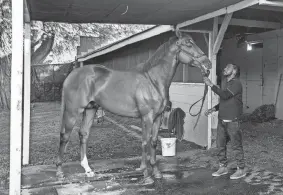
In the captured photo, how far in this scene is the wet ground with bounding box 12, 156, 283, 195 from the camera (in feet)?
12.4

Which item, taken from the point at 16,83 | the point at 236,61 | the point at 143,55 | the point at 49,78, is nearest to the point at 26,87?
the point at 16,83

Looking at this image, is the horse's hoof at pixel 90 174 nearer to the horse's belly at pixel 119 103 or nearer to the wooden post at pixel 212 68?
the horse's belly at pixel 119 103

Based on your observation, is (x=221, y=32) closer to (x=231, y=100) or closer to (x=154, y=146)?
(x=231, y=100)

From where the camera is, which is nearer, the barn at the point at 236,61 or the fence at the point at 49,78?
the barn at the point at 236,61

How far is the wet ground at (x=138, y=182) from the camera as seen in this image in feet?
12.4

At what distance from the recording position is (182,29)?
234 inches

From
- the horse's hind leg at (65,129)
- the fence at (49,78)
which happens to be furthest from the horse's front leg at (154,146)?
the fence at (49,78)

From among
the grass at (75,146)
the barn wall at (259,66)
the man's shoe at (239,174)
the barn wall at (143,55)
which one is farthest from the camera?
the barn wall at (259,66)

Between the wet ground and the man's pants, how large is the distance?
0.94ft

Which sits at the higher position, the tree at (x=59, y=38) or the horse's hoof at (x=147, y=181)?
the tree at (x=59, y=38)

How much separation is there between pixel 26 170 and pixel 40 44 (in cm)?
1721

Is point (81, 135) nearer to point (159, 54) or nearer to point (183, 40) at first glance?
point (159, 54)

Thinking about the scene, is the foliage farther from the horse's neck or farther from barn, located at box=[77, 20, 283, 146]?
the horse's neck

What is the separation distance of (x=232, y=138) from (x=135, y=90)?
1558mm
